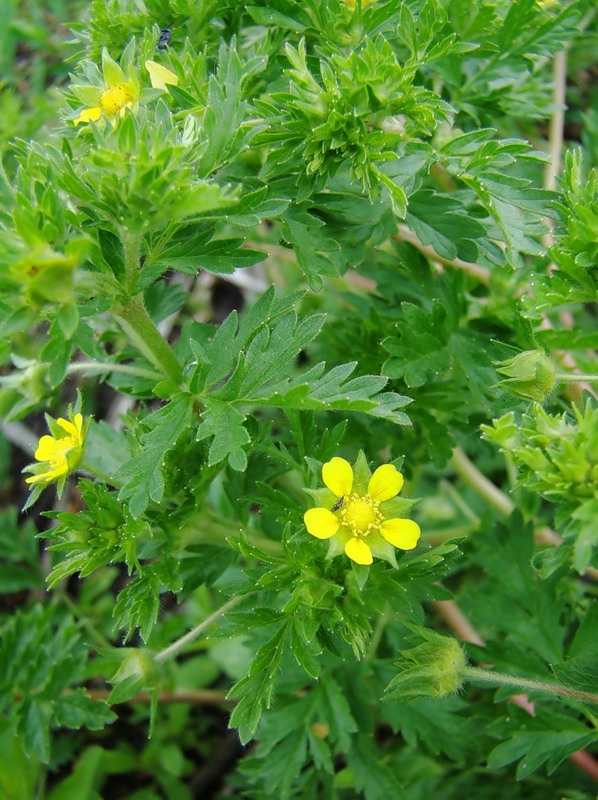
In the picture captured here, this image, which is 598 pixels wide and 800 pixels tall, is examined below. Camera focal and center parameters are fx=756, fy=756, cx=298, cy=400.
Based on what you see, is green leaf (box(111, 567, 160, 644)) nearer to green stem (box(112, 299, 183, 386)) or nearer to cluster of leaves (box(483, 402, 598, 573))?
green stem (box(112, 299, 183, 386))

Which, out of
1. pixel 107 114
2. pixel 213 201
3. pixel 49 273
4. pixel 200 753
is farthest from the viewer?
pixel 200 753

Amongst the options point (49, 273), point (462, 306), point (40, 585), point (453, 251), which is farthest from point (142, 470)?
point (40, 585)

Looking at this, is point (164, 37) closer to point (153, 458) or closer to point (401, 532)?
point (153, 458)

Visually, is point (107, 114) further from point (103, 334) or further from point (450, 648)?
point (450, 648)

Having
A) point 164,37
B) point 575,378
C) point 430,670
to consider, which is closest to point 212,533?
point 430,670

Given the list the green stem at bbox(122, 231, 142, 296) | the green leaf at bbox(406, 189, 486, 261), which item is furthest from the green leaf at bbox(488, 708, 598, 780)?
the green stem at bbox(122, 231, 142, 296)

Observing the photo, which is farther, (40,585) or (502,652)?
(40,585)
